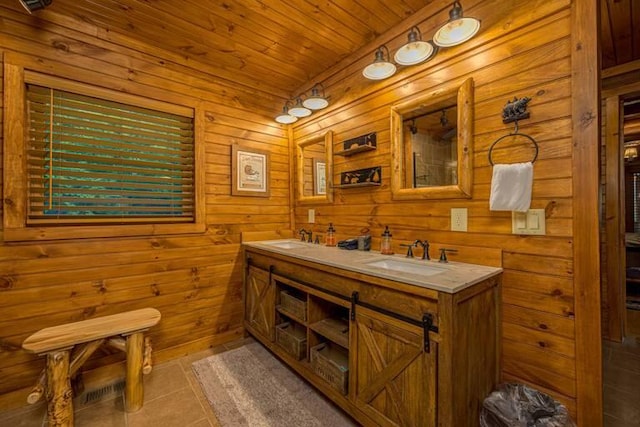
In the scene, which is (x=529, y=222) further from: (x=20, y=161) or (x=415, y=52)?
(x=20, y=161)

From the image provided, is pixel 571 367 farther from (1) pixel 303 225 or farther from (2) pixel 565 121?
(1) pixel 303 225

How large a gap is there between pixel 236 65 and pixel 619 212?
3.81 meters

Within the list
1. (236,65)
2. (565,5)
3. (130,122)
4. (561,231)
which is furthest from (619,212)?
A: (130,122)

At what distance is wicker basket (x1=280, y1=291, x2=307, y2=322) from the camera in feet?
6.19

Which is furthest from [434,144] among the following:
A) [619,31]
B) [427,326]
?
[619,31]

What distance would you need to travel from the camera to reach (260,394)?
182 cm

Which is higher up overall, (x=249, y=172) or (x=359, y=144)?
(x=359, y=144)

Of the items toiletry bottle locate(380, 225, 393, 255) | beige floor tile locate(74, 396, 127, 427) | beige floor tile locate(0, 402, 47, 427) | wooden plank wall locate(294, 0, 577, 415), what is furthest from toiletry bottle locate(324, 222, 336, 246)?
beige floor tile locate(0, 402, 47, 427)

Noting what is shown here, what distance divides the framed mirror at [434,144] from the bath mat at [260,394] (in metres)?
1.50

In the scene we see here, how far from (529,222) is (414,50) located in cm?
118

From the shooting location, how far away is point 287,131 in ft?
10.1

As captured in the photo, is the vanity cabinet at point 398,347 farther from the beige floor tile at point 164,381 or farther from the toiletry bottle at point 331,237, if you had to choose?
the beige floor tile at point 164,381

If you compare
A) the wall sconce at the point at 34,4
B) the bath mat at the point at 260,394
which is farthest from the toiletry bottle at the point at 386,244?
the wall sconce at the point at 34,4

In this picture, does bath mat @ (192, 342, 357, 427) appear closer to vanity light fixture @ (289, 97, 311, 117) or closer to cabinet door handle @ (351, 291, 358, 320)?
cabinet door handle @ (351, 291, 358, 320)
